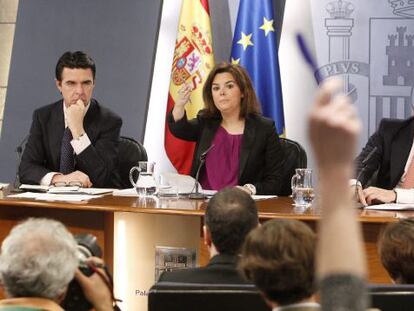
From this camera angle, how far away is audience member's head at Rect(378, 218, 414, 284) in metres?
2.12

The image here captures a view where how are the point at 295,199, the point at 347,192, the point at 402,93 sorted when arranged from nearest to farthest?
the point at 347,192 < the point at 295,199 < the point at 402,93

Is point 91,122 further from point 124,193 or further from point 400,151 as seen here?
point 400,151

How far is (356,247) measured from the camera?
0.75m

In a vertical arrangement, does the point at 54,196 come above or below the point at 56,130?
below

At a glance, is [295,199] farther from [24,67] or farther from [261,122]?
[24,67]

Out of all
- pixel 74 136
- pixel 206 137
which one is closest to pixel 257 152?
pixel 206 137

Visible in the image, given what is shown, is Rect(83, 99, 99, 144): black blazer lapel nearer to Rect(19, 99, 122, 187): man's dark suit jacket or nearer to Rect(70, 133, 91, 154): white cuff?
Rect(19, 99, 122, 187): man's dark suit jacket

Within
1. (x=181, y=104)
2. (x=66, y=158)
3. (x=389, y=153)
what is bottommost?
(x=66, y=158)

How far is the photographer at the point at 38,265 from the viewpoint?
1.62 meters

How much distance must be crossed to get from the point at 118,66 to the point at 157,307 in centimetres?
422

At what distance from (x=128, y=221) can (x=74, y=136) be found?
90 centimetres

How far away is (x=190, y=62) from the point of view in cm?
566

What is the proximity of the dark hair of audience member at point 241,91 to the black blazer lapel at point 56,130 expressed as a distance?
2.70ft

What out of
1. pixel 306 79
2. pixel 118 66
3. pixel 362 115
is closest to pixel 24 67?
pixel 118 66
